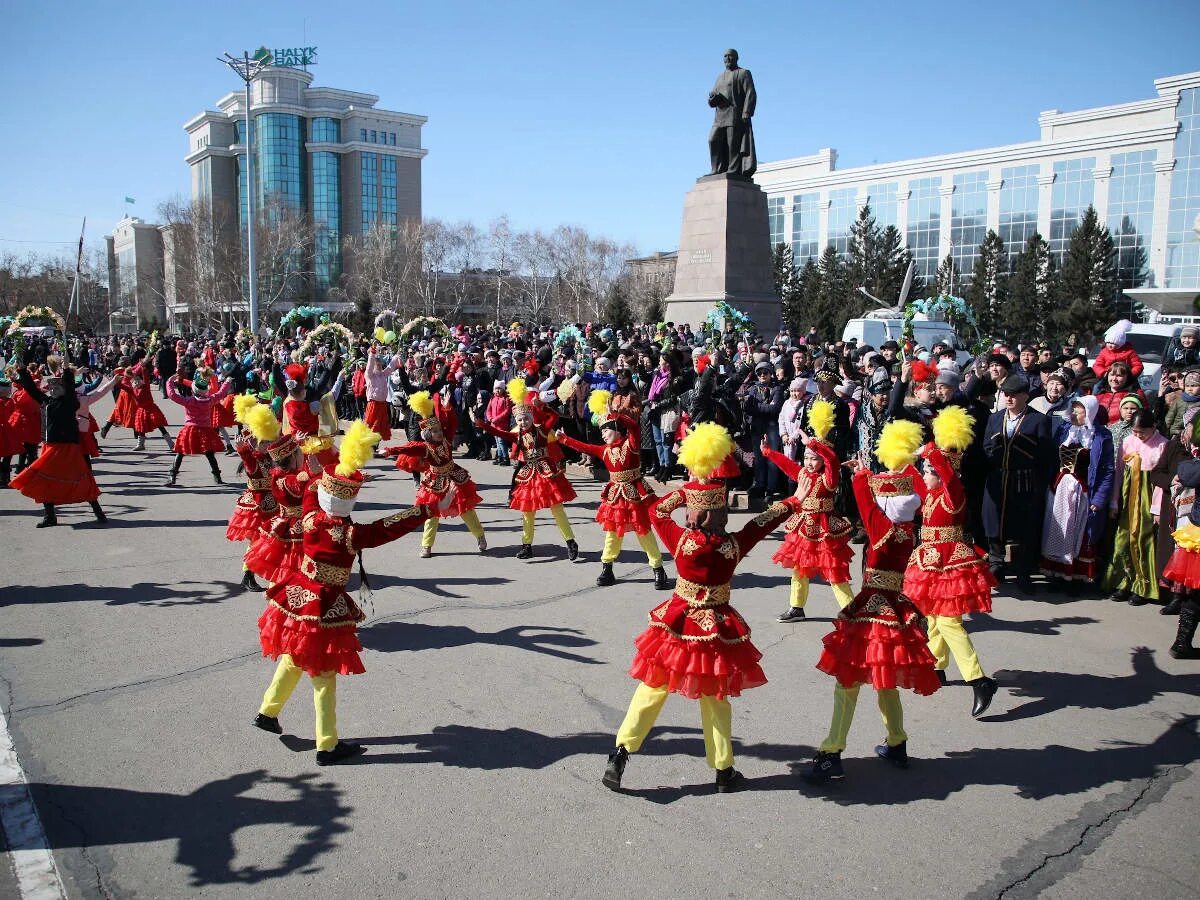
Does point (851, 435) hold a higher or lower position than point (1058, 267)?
lower

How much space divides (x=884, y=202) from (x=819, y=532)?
68369 mm

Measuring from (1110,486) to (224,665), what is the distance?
25.4ft

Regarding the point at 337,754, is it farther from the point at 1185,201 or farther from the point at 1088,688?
the point at 1185,201

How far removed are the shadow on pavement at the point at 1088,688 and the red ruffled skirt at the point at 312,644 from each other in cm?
395

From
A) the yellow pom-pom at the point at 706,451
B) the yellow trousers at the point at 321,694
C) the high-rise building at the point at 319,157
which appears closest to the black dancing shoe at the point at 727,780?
the yellow pom-pom at the point at 706,451

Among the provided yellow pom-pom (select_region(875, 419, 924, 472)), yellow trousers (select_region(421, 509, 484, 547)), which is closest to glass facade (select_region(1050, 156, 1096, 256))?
yellow trousers (select_region(421, 509, 484, 547))

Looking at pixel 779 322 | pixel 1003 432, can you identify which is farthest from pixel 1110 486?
pixel 779 322

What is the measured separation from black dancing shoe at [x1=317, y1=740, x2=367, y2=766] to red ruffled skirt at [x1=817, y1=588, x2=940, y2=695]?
2.69 meters

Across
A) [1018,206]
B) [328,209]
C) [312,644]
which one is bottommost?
[312,644]

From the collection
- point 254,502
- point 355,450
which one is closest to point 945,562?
point 355,450

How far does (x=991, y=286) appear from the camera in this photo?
190ft

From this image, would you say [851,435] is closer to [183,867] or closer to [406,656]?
[406,656]

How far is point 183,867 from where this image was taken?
13.0ft

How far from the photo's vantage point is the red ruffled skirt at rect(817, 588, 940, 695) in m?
4.55
